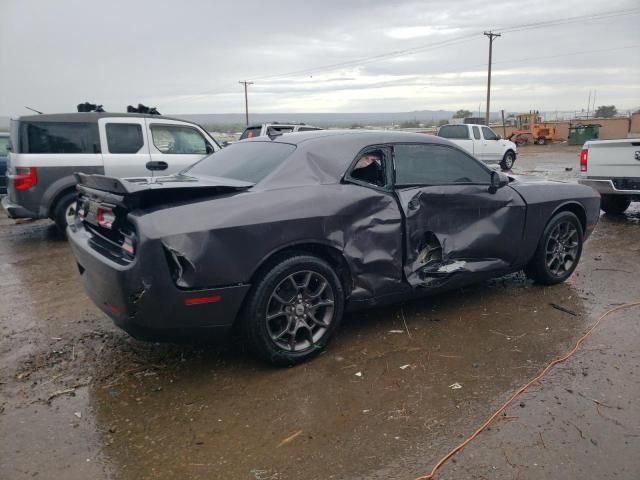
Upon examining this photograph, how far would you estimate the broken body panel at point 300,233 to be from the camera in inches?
118

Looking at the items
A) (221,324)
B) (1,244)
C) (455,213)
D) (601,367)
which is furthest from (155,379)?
(1,244)

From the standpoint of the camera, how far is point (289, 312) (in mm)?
3451

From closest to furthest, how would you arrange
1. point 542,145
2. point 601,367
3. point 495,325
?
point 601,367 < point 495,325 < point 542,145

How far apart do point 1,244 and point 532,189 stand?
24.3 feet

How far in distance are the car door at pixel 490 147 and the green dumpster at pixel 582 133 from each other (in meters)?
17.6

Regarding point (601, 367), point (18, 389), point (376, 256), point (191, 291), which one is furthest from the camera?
point (376, 256)

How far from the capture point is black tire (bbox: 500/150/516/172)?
19934 millimetres

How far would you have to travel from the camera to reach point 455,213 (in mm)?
4285

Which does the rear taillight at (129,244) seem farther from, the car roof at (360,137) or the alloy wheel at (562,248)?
the alloy wheel at (562,248)

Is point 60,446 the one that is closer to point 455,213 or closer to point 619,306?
point 455,213

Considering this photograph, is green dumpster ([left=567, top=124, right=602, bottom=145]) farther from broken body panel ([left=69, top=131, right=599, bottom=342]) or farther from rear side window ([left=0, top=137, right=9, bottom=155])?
rear side window ([left=0, top=137, right=9, bottom=155])

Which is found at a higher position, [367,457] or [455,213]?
[455,213]

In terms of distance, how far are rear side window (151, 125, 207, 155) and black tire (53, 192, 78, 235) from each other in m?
1.56

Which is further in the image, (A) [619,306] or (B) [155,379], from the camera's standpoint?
(A) [619,306]
